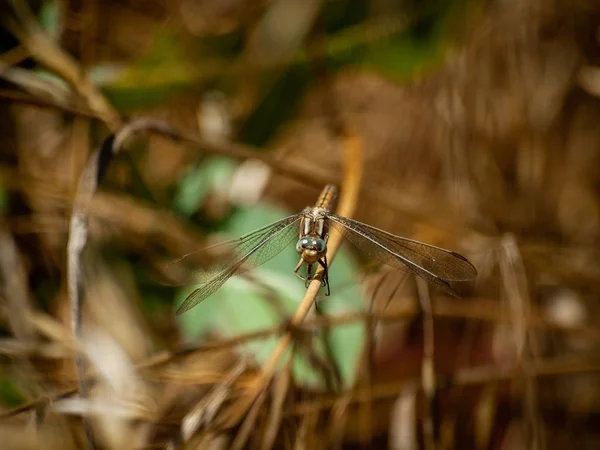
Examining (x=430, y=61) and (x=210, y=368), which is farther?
(x=430, y=61)

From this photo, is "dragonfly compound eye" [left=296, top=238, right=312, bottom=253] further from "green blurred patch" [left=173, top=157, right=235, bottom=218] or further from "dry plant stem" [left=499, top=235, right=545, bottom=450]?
"green blurred patch" [left=173, top=157, right=235, bottom=218]

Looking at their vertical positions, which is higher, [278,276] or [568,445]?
[278,276]

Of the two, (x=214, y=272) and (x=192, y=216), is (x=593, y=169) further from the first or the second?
(x=214, y=272)

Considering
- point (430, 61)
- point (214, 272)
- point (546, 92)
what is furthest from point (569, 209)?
point (214, 272)

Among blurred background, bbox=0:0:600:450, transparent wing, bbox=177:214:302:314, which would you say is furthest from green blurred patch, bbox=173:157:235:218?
transparent wing, bbox=177:214:302:314

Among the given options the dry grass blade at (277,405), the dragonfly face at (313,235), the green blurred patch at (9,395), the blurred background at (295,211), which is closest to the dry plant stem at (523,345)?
the blurred background at (295,211)

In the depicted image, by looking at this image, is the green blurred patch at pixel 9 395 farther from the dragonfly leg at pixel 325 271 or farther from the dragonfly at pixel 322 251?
the dragonfly leg at pixel 325 271
